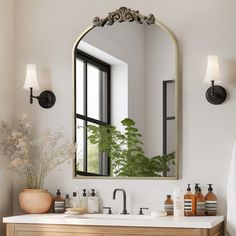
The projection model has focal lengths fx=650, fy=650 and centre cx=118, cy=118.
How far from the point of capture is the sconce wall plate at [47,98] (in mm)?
4426

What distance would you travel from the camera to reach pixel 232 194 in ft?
12.7

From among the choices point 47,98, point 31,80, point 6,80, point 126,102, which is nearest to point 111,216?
point 126,102

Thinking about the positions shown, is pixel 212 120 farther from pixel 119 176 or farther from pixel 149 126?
pixel 119 176

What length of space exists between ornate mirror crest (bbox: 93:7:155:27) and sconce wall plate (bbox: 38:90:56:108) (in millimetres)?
564

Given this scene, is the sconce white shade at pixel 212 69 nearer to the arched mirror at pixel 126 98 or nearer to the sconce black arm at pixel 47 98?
the arched mirror at pixel 126 98

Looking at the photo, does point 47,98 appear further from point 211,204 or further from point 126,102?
point 211,204

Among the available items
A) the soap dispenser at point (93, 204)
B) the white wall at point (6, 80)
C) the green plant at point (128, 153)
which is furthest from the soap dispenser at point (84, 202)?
the white wall at point (6, 80)

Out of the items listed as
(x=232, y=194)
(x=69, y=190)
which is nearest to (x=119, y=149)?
(x=69, y=190)

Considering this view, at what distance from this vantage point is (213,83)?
3979 millimetres

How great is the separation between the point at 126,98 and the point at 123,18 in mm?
526

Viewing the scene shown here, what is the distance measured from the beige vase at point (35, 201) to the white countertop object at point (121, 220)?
0.13 metres

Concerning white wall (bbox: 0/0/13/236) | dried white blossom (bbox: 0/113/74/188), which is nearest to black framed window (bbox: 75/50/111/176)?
dried white blossom (bbox: 0/113/74/188)

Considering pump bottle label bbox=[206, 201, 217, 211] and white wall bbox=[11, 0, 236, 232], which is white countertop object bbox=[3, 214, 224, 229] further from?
white wall bbox=[11, 0, 236, 232]

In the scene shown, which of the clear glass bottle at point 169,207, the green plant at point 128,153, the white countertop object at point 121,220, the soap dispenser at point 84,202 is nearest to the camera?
the white countertop object at point 121,220
